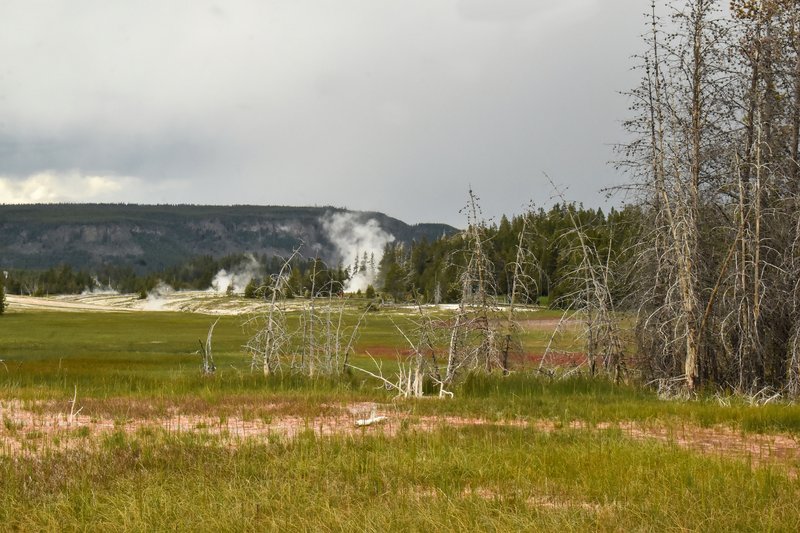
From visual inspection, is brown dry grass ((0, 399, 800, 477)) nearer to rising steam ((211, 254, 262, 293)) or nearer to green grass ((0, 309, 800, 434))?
green grass ((0, 309, 800, 434))

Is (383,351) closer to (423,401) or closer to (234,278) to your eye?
(423,401)

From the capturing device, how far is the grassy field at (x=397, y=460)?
7816mm

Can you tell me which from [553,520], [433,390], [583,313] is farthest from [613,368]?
[553,520]

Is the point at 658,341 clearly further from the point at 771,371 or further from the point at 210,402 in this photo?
the point at 210,402

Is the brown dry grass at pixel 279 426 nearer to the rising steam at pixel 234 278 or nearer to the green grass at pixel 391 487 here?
the green grass at pixel 391 487

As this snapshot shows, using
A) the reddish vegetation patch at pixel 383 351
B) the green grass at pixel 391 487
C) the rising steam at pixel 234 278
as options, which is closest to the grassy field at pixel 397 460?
the green grass at pixel 391 487

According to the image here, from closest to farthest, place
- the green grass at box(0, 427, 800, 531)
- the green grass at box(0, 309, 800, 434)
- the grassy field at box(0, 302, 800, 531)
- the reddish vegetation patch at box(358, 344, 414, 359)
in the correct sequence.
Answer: the green grass at box(0, 427, 800, 531), the grassy field at box(0, 302, 800, 531), the green grass at box(0, 309, 800, 434), the reddish vegetation patch at box(358, 344, 414, 359)

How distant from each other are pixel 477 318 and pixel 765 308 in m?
7.68

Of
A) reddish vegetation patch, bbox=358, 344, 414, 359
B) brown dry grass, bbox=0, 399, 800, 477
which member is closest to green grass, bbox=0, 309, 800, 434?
brown dry grass, bbox=0, 399, 800, 477

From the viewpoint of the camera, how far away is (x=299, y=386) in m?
20.5

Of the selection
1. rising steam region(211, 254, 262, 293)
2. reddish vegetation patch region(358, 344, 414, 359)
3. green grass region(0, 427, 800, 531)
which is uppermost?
rising steam region(211, 254, 262, 293)

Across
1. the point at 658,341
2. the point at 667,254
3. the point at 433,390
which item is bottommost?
the point at 433,390

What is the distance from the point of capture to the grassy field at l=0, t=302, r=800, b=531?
25.6ft

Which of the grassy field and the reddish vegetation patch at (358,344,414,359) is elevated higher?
the grassy field
